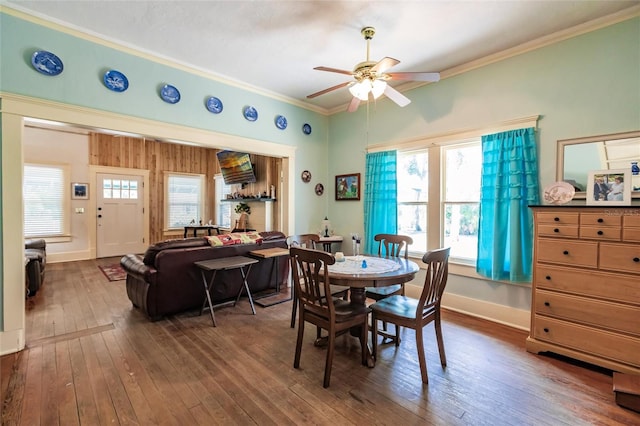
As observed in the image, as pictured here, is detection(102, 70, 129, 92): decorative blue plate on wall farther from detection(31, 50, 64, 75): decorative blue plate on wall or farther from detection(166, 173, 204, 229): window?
detection(166, 173, 204, 229): window

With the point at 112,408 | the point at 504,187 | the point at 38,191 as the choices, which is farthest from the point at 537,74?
the point at 38,191

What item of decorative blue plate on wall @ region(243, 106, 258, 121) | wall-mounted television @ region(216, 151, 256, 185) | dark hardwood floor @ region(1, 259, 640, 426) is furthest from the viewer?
wall-mounted television @ region(216, 151, 256, 185)

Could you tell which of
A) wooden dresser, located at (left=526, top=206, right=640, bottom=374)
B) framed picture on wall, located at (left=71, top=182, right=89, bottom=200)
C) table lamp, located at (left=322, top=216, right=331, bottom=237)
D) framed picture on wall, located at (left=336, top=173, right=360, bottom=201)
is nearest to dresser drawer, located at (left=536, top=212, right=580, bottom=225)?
wooden dresser, located at (left=526, top=206, right=640, bottom=374)

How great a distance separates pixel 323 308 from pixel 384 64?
195 cm

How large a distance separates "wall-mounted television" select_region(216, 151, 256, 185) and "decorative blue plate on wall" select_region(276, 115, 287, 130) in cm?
156

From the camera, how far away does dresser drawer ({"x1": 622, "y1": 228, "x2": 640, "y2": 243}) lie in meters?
2.09

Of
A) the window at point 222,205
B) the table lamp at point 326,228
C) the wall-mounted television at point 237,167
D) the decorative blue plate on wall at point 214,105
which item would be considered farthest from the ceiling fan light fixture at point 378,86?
the window at point 222,205

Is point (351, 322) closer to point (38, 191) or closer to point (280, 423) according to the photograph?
point (280, 423)

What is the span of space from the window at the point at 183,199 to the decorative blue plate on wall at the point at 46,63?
524cm

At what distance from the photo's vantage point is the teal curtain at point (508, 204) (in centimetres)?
296

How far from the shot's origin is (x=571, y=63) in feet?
9.07

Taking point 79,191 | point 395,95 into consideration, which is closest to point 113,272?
point 79,191

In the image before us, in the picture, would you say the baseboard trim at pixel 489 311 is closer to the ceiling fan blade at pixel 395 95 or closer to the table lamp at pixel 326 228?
the table lamp at pixel 326 228

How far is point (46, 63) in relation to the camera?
8.66ft
